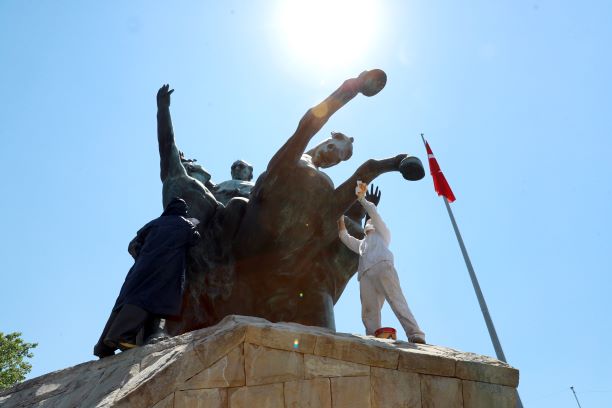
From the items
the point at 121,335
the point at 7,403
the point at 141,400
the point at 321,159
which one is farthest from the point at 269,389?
the point at 321,159

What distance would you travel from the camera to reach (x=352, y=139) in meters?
8.38

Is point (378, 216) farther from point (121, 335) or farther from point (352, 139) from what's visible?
point (121, 335)

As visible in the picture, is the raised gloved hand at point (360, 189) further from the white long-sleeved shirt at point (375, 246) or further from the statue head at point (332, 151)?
the statue head at point (332, 151)

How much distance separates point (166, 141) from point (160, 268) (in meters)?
2.94

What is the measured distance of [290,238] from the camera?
725cm

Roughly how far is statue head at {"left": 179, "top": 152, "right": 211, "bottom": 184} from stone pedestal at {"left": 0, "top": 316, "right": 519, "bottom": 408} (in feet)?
14.5

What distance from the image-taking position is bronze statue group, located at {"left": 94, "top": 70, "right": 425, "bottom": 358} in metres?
6.57

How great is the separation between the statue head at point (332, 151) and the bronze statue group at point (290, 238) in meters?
0.02

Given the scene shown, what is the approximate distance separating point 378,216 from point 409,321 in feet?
4.28

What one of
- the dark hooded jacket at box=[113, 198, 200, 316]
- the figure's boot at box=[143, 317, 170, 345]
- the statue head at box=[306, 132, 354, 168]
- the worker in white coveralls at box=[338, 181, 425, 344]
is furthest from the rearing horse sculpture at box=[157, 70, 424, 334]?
the figure's boot at box=[143, 317, 170, 345]

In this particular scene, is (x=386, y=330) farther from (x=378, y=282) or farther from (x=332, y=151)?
(x=332, y=151)

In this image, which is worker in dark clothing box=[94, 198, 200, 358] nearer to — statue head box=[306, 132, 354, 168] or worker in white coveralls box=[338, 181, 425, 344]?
worker in white coveralls box=[338, 181, 425, 344]

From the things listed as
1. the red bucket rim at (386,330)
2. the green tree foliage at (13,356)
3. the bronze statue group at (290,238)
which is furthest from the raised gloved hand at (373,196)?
the green tree foliage at (13,356)

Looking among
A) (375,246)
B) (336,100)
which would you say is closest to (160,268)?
(375,246)
